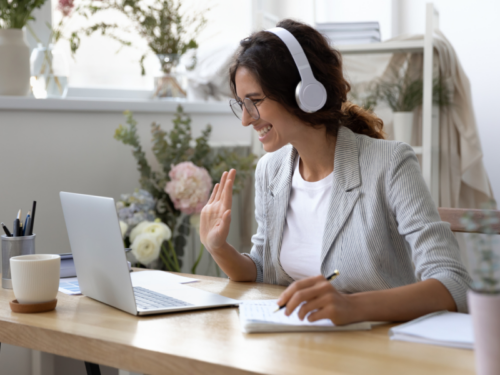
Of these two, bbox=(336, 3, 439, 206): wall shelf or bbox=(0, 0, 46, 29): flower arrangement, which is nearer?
bbox=(0, 0, 46, 29): flower arrangement

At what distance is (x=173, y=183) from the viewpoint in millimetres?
2207

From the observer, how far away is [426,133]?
2.42 meters

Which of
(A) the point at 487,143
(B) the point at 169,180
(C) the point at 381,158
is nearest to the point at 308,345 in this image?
(C) the point at 381,158

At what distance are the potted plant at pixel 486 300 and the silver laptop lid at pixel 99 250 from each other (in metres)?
0.62

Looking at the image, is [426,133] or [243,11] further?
[243,11]

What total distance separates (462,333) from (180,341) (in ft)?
1.45

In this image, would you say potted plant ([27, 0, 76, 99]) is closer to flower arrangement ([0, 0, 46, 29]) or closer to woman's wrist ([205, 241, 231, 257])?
flower arrangement ([0, 0, 46, 29])

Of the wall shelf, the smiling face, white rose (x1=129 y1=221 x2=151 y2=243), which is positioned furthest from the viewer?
the wall shelf

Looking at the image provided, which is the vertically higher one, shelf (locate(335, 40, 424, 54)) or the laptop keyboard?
shelf (locate(335, 40, 424, 54))

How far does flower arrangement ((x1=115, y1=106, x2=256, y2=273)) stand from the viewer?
6.99 feet

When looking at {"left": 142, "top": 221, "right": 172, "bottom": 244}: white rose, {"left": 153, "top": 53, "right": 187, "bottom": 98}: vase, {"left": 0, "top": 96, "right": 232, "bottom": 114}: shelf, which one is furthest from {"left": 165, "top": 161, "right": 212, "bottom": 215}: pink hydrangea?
{"left": 153, "top": 53, "right": 187, "bottom": 98}: vase

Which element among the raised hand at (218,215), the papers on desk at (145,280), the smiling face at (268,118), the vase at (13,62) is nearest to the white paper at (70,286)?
the papers on desk at (145,280)

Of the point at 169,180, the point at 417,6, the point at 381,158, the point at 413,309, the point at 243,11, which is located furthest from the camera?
the point at 243,11

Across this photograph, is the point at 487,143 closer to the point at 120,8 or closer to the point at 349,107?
the point at 349,107
